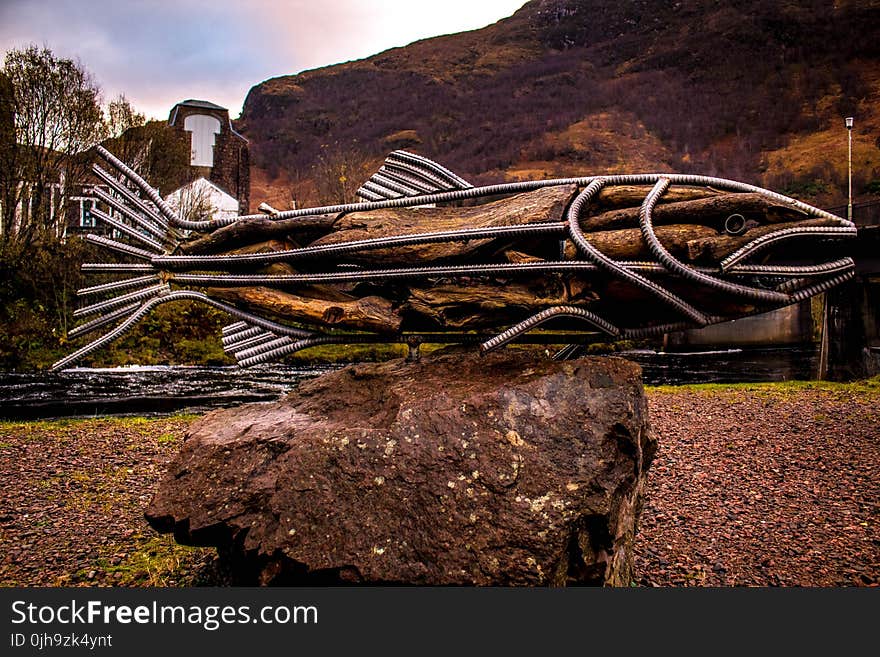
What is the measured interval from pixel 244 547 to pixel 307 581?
38cm

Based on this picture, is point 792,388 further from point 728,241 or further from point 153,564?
point 153,564

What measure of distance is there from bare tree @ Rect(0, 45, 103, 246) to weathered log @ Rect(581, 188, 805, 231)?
17178 mm

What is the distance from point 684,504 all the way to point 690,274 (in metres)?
2.92

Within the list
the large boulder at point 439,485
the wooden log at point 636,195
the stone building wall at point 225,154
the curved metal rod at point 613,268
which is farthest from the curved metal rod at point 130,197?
the stone building wall at point 225,154

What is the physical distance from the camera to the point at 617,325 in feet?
12.2

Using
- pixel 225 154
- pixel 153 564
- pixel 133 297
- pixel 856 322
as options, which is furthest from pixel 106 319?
pixel 225 154

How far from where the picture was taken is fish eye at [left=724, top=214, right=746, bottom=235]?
3242mm

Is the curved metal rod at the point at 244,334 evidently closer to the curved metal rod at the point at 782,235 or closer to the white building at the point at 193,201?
the curved metal rod at the point at 782,235

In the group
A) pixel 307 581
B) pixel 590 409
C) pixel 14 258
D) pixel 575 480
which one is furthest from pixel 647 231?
pixel 14 258

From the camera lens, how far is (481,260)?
363 cm

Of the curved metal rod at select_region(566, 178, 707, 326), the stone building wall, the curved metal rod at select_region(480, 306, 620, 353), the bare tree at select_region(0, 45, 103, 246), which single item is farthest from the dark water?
the stone building wall

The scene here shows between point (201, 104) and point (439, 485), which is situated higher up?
point (201, 104)

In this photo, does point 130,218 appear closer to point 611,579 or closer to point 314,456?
point 314,456

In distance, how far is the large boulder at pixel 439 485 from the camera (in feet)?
9.67
